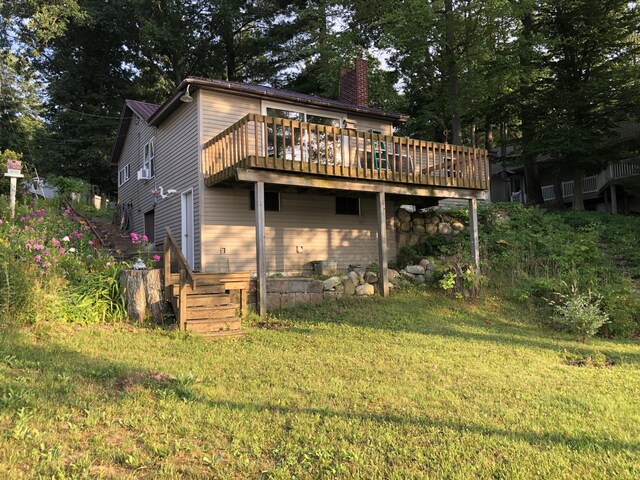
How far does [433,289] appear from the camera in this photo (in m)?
10.7

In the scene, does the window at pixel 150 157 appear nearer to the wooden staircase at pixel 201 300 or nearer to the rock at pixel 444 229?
Result: the wooden staircase at pixel 201 300

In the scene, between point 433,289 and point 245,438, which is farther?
point 433,289

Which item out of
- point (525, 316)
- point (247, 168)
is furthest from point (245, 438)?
point (525, 316)

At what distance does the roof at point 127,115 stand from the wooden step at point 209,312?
895 centimetres

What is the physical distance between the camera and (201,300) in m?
7.67

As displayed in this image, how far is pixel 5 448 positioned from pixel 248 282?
18.9 feet

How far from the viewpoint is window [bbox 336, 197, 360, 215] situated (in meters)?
13.1

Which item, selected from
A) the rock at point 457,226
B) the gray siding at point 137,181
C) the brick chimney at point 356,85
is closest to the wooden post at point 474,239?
the rock at point 457,226

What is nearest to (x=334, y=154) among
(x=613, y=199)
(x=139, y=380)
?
(x=139, y=380)

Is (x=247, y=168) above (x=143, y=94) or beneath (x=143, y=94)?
beneath

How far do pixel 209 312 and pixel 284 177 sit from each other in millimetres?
3504

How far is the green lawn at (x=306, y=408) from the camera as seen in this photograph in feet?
10.2

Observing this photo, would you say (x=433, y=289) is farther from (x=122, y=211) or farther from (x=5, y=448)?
(x=122, y=211)

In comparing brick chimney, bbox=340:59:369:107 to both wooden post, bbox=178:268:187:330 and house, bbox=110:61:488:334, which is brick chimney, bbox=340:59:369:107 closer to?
house, bbox=110:61:488:334
